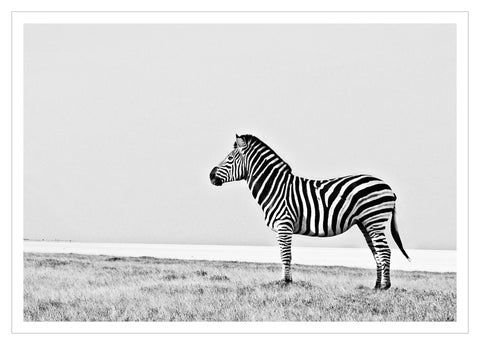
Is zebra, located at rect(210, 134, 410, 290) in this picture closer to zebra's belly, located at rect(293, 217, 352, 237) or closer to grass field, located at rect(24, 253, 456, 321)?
zebra's belly, located at rect(293, 217, 352, 237)

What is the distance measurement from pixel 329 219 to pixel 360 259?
5.96 feet

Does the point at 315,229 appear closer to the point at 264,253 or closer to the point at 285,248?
the point at 285,248

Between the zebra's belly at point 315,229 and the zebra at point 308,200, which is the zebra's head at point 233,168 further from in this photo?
the zebra's belly at point 315,229

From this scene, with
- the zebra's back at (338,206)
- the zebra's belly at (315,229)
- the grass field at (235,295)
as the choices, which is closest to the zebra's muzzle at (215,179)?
the zebra's back at (338,206)

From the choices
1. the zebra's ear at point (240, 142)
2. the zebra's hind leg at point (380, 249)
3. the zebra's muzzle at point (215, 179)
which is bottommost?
the zebra's hind leg at point (380, 249)

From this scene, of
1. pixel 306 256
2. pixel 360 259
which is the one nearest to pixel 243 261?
pixel 306 256

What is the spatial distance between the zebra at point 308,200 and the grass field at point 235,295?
0.51 meters

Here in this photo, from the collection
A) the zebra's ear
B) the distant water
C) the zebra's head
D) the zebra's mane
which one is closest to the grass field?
the distant water

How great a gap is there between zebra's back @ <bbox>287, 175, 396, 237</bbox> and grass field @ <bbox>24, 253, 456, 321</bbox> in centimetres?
99

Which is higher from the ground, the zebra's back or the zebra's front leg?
the zebra's back

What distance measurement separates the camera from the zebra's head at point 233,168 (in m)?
10.9

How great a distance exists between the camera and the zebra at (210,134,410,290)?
10.5 metres
